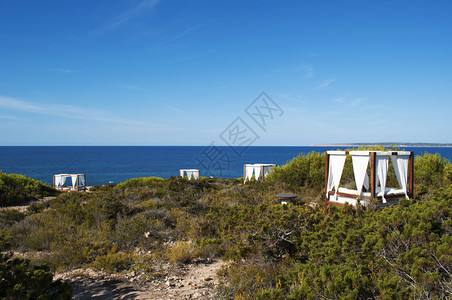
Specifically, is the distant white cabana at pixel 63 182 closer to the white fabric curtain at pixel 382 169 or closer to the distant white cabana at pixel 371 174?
the distant white cabana at pixel 371 174

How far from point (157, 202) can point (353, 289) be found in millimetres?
6628

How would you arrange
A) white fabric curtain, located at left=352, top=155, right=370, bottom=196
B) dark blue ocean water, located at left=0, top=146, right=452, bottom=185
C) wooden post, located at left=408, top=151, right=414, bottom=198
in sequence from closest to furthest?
white fabric curtain, located at left=352, top=155, right=370, bottom=196
wooden post, located at left=408, top=151, right=414, bottom=198
dark blue ocean water, located at left=0, top=146, right=452, bottom=185

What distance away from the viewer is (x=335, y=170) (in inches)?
275

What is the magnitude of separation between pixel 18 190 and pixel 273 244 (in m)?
12.3

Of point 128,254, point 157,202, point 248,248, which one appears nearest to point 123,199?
point 157,202

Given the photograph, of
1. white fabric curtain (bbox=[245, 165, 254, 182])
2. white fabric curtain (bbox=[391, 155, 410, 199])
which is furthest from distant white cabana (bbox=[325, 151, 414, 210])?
white fabric curtain (bbox=[245, 165, 254, 182])

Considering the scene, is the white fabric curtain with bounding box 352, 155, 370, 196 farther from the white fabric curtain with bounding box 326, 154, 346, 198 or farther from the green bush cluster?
the green bush cluster

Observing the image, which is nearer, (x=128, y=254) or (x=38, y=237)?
(x=128, y=254)

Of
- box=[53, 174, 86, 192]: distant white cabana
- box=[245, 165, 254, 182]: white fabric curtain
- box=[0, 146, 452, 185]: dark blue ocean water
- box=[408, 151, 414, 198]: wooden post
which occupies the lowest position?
box=[0, 146, 452, 185]: dark blue ocean water

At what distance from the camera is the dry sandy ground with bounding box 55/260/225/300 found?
11.4ft

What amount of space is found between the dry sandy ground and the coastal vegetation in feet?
0.55

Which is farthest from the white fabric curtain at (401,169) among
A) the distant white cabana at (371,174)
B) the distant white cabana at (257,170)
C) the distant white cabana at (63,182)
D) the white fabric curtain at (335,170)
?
the distant white cabana at (63,182)

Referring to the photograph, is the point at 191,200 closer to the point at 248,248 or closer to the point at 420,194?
the point at 248,248

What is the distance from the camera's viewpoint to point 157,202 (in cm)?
830
